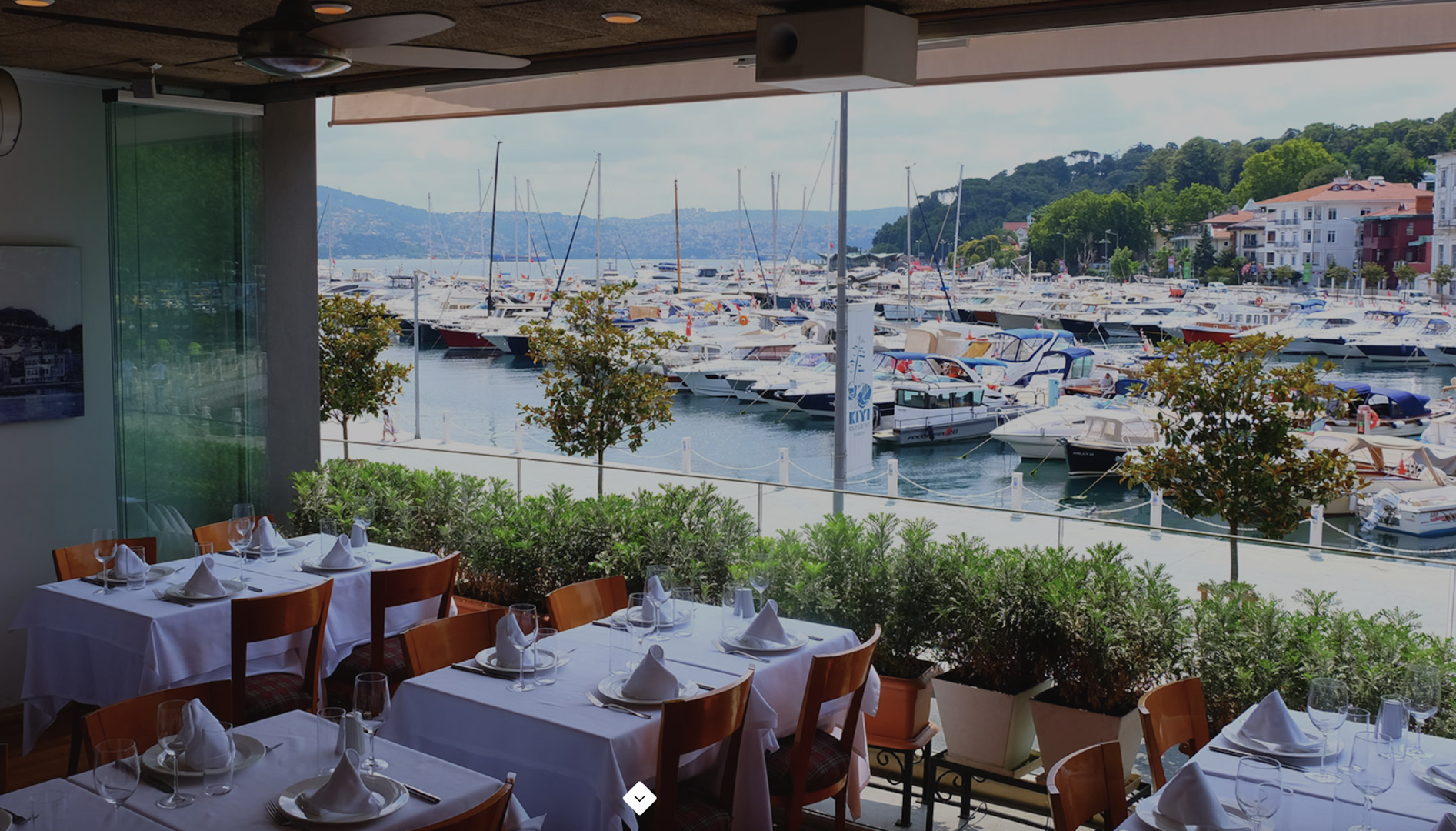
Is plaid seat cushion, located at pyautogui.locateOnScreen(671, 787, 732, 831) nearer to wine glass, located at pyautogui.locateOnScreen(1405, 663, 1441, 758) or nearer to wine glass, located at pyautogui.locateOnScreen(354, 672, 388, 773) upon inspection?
wine glass, located at pyautogui.locateOnScreen(354, 672, 388, 773)

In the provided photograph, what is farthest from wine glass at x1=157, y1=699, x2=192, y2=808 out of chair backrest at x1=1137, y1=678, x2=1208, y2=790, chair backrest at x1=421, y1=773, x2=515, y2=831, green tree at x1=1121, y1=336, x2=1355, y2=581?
green tree at x1=1121, y1=336, x2=1355, y2=581

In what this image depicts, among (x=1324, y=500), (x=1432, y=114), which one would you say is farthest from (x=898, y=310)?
(x=1324, y=500)

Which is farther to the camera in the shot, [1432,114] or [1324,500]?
[1432,114]

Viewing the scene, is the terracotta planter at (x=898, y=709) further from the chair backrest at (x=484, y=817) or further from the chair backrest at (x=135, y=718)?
the chair backrest at (x=135, y=718)

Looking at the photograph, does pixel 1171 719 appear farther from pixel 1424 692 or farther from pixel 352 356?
pixel 352 356

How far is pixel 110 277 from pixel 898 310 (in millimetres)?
36287

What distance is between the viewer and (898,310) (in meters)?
40.5

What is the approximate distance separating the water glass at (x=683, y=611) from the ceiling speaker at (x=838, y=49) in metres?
1.67

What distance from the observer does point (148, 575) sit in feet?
14.2

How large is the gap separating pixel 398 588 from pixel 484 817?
223cm

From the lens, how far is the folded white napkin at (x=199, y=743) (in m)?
2.49

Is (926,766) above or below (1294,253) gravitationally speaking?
below

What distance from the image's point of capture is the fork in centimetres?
294

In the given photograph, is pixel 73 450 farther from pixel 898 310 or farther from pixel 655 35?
pixel 898 310
